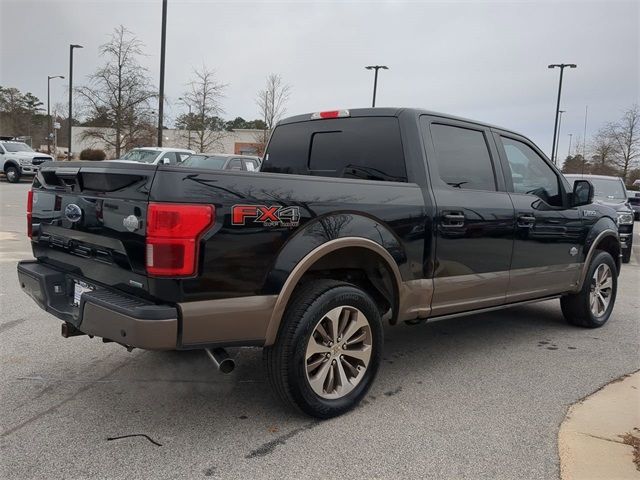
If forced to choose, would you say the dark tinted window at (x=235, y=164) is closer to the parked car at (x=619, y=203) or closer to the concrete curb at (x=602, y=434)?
the parked car at (x=619, y=203)

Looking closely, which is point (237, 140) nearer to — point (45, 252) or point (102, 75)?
point (102, 75)

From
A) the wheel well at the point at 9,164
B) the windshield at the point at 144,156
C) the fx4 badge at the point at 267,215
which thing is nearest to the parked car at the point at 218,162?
the windshield at the point at 144,156

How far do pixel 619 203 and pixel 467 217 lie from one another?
9119 millimetres

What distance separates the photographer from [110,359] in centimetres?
420

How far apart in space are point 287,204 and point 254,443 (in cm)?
134

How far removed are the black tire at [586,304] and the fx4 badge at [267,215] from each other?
3767 mm

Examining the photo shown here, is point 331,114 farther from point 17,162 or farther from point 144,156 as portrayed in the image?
point 17,162

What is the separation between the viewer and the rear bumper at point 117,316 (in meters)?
2.61

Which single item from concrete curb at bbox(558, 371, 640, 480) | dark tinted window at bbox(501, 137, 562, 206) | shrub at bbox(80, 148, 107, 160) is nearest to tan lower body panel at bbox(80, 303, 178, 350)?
concrete curb at bbox(558, 371, 640, 480)

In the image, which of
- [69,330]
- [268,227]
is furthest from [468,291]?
[69,330]

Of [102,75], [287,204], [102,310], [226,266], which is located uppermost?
[102,75]

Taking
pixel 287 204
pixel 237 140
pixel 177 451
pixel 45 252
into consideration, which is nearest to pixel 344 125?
pixel 287 204

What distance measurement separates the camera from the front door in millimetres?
4598

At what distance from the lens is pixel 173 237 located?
2605mm
